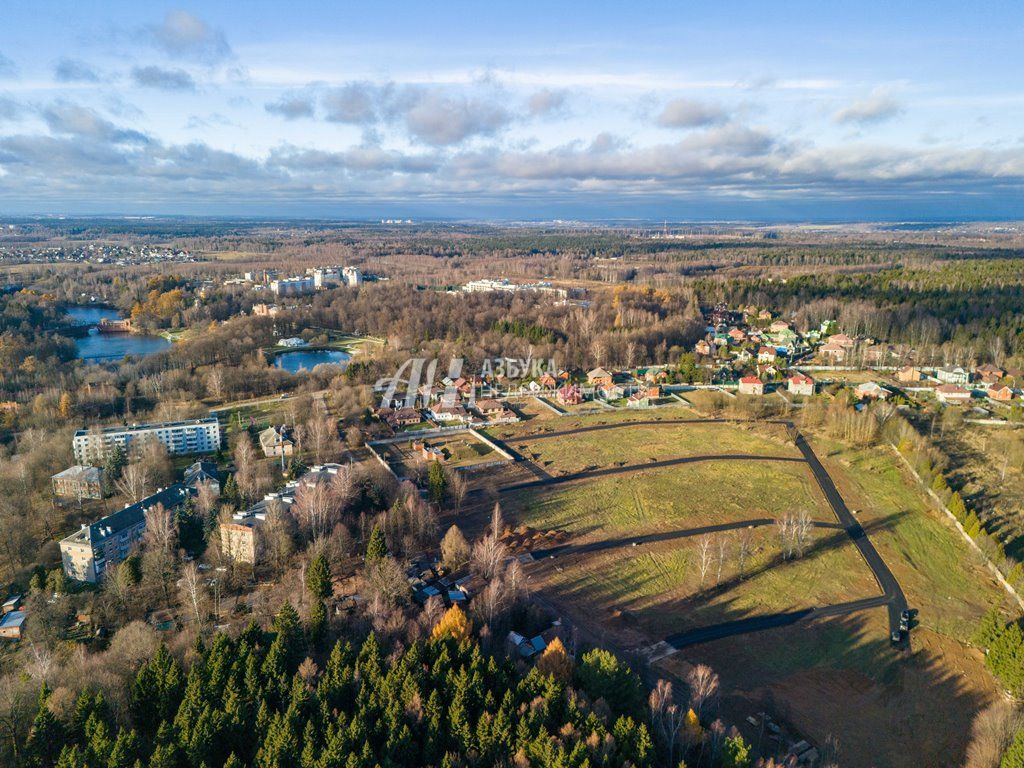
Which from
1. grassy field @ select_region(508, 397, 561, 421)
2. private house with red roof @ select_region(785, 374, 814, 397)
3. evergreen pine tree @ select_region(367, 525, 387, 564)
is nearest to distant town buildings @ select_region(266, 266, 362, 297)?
grassy field @ select_region(508, 397, 561, 421)

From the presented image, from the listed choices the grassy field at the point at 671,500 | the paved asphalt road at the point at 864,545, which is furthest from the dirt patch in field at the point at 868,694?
the grassy field at the point at 671,500

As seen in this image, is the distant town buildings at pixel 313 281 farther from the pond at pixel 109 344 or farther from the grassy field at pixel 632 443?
the grassy field at pixel 632 443

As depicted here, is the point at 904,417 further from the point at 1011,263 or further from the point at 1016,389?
the point at 1011,263

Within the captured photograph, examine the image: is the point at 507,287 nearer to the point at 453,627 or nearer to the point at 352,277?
the point at 352,277

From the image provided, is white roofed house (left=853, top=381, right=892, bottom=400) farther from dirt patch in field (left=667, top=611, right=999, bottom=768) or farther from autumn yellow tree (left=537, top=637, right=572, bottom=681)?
autumn yellow tree (left=537, top=637, right=572, bottom=681)

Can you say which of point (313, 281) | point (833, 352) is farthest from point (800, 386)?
point (313, 281)

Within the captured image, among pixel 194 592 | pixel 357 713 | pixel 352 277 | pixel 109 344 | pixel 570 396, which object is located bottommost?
pixel 109 344
